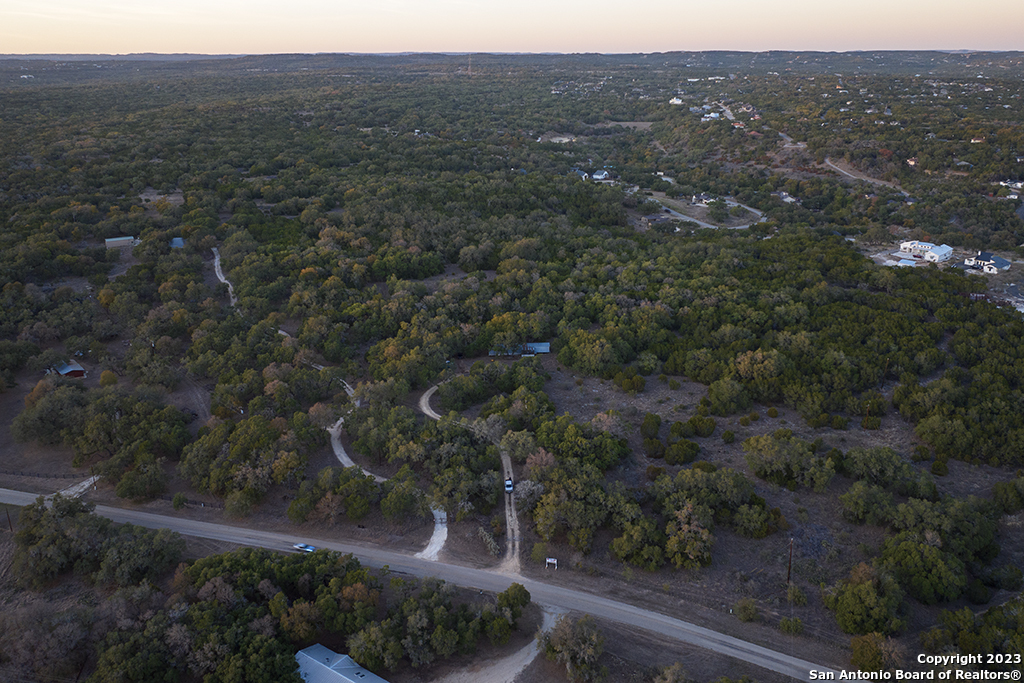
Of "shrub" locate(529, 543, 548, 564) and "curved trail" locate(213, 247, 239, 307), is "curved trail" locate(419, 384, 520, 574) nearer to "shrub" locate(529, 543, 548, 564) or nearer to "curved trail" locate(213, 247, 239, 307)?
"shrub" locate(529, 543, 548, 564)

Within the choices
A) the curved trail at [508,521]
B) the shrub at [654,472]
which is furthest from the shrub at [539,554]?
the shrub at [654,472]

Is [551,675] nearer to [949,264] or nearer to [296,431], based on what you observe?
[296,431]

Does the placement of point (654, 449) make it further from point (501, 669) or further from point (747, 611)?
point (501, 669)

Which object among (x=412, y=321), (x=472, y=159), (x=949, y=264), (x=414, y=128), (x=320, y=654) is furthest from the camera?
(x=414, y=128)

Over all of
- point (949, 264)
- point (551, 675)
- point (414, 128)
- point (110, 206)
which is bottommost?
point (551, 675)

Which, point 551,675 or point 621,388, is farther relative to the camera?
point 621,388

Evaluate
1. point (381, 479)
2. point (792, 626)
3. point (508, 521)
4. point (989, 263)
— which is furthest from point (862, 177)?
point (381, 479)

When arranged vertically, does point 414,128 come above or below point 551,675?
above

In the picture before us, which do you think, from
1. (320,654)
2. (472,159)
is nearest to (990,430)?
(320,654)
